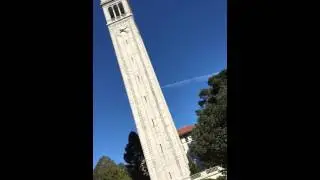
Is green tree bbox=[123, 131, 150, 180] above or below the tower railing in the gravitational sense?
above

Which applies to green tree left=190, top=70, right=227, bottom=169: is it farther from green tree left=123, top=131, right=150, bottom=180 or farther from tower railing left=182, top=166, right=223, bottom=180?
green tree left=123, top=131, right=150, bottom=180

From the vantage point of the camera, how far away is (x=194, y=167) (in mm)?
42406

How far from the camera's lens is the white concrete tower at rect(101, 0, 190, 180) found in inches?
Answer: 1690

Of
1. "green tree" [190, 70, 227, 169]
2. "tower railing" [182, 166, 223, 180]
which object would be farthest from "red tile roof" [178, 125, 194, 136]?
"green tree" [190, 70, 227, 169]

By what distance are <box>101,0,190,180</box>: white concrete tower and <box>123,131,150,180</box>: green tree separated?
500 inches

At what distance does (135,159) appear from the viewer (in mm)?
57156

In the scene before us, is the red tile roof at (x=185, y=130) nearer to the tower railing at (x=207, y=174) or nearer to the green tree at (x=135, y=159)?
the green tree at (x=135, y=159)

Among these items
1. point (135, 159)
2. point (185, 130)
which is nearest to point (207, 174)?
point (135, 159)

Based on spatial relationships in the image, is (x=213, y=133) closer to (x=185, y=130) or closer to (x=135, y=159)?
(x=135, y=159)

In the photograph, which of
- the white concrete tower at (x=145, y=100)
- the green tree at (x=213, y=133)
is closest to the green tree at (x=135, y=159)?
the white concrete tower at (x=145, y=100)

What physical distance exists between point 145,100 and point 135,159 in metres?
14.6

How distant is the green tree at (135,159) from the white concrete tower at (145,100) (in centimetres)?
1269
